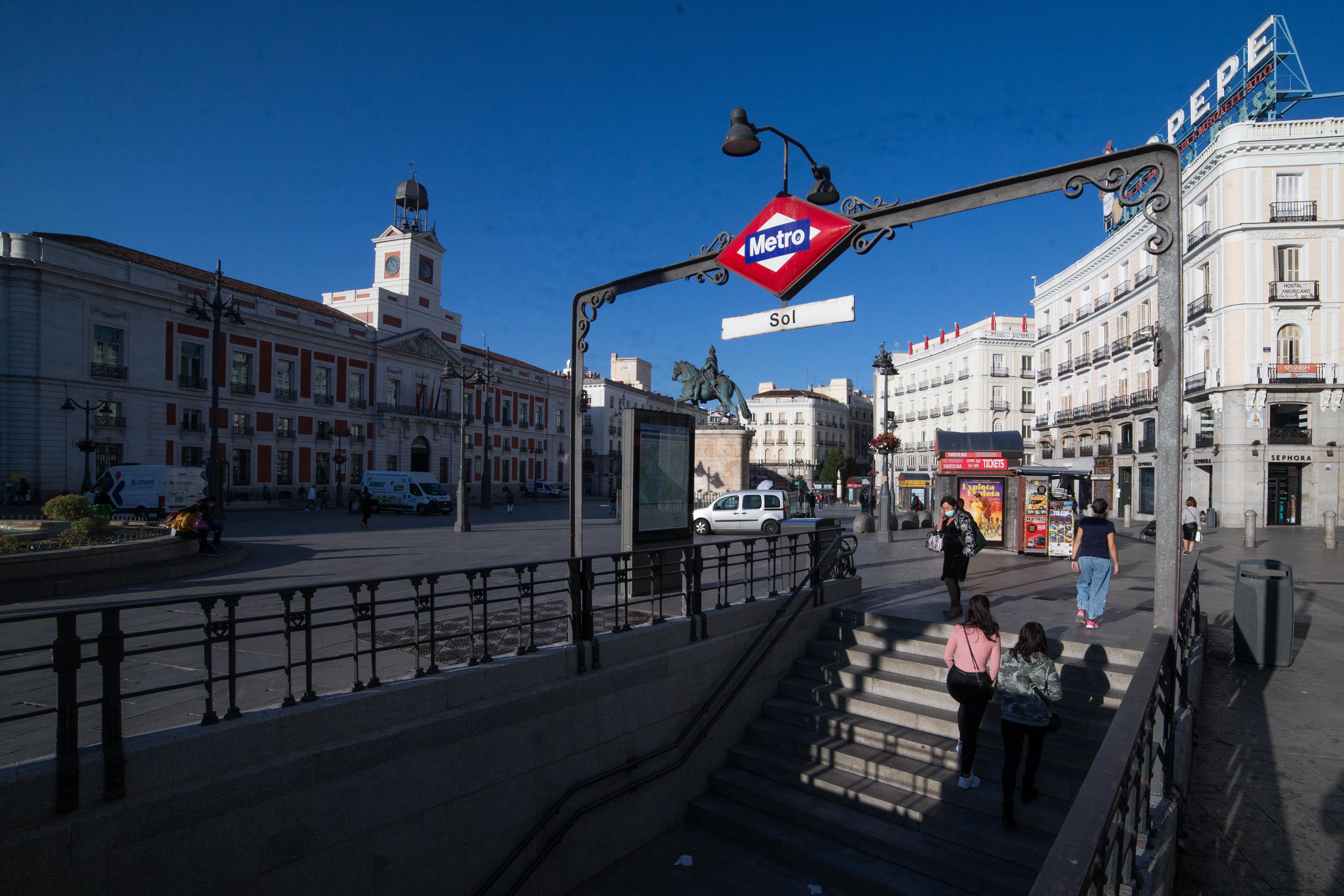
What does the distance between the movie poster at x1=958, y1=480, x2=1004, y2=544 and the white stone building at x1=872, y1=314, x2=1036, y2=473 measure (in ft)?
123

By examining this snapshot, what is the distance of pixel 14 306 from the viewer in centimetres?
3231

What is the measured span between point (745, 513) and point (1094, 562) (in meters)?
15.9

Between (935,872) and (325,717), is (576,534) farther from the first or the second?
(935,872)

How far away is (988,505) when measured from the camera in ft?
54.7

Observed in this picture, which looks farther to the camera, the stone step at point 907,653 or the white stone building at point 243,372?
the white stone building at point 243,372

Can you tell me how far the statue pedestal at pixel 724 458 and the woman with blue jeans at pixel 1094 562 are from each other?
2224cm

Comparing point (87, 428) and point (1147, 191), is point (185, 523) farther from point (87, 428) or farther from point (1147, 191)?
point (87, 428)

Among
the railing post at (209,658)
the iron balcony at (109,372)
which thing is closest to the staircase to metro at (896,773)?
the railing post at (209,658)

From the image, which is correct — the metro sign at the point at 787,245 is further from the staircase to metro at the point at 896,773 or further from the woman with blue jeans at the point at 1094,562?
the staircase to metro at the point at 896,773

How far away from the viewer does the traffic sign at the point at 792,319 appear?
6.28 m

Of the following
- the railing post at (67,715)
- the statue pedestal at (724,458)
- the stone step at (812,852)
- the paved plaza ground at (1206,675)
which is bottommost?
the stone step at (812,852)

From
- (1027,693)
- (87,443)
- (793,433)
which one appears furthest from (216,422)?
(793,433)

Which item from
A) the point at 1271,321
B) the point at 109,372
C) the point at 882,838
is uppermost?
the point at 1271,321

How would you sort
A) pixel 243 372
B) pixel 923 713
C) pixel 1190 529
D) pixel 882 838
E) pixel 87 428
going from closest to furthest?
pixel 882 838
pixel 923 713
pixel 1190 529
pixel 87 428
pixel 243 372
